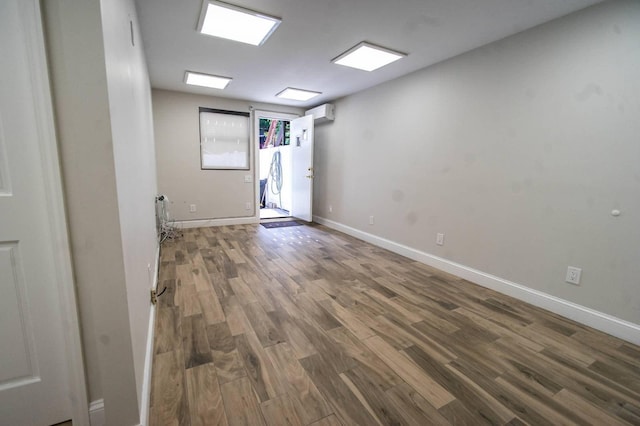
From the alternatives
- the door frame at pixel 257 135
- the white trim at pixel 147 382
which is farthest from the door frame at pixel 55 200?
the door frame at pixel 257 135

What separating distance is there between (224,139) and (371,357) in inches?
174

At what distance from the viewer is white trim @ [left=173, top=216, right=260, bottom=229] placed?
15.3ft

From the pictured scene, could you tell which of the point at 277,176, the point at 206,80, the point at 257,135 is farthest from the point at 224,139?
the point at 277,176

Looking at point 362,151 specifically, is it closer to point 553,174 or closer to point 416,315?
point 553,174

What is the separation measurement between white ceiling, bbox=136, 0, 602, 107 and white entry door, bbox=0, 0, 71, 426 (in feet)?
5.01

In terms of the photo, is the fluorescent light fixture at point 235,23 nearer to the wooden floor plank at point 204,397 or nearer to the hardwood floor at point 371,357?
the hardwood floor at point 371,357

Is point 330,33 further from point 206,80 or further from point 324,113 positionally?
point 324,113

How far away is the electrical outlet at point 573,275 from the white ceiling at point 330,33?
1.91m

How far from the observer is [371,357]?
1.59m

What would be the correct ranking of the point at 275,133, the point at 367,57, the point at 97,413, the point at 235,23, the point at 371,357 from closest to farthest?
1. the point at 97,413
2. the point at 371,357
3. the point at 235,23
4. the point at 367,57
5. the point at 275,133

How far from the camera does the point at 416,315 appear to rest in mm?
2070

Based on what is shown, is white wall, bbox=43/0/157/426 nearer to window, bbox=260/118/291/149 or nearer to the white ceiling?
the white ceiling

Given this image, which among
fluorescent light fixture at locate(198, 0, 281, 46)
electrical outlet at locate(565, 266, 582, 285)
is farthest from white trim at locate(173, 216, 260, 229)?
electrical outlet at locate(565, 266, 582, 285)

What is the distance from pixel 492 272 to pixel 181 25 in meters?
3.58
